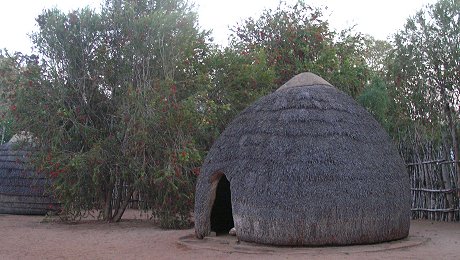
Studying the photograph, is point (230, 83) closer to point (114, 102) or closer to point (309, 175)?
point (114, 102)

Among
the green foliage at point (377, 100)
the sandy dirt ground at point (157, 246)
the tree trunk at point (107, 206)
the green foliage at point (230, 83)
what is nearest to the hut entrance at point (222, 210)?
the sandy dirt ground at point (157, 246)

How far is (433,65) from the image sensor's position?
13.4 meters

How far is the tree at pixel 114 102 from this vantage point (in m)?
12.9

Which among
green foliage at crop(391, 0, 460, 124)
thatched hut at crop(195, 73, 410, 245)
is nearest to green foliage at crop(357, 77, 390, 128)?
green foliage at crop(391, 0, 460, 124)

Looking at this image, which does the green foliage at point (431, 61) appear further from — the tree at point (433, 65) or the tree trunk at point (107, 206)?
the tree trunk at point (107, 206)

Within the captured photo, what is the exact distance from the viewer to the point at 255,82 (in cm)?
1541

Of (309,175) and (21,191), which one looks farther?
(21,191)

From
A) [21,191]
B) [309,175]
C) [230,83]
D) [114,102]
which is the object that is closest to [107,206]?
[114,102]

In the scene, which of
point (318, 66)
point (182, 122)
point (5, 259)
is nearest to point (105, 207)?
point (182, 122)

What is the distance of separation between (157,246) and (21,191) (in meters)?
9.11

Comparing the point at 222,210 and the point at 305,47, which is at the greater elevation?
the point at 305,47

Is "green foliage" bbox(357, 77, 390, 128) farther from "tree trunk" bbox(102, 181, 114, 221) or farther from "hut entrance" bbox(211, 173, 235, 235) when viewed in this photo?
"tree trunk" bbox(102, 181, 114, 221)

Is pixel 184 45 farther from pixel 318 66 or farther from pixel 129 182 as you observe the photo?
pixel 318 66

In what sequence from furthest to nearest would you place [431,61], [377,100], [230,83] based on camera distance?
[377,100] < [230,83] < [431,61]
